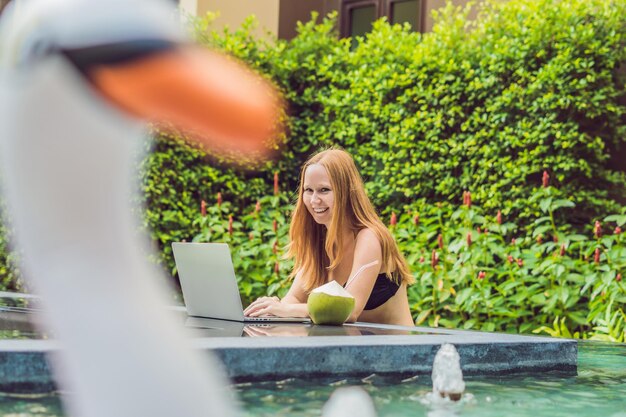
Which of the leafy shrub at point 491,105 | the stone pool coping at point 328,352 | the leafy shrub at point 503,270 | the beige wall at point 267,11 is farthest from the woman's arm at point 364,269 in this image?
the beige wall at point 267,11

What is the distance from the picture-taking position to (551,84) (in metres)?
7.96

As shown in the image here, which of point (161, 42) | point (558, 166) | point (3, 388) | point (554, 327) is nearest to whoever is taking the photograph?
point (161, 42)

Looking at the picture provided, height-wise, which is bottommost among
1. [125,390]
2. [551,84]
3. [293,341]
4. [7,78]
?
[293,341]

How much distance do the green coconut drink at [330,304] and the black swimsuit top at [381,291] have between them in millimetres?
739

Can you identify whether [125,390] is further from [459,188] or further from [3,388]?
[459,188]

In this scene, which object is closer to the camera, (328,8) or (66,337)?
(66,337)

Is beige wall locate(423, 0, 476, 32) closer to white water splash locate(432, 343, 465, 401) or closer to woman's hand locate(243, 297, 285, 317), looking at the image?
woman's hand locate(243, 297, 285, 317)

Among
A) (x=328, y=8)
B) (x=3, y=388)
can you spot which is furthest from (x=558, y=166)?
(x=3, y=388)

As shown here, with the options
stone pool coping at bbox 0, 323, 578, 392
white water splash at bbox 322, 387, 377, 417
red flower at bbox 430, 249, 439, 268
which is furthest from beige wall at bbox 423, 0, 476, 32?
white water splash at bbox 322, 387, 377, 417

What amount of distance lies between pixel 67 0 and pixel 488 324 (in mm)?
6561

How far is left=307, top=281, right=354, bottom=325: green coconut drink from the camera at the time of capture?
3.91 m

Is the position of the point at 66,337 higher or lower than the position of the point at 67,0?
lower

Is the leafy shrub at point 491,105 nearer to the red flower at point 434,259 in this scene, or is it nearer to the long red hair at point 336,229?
the red flower at point 434,259

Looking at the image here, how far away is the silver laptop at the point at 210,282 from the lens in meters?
3.92
